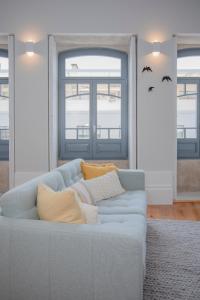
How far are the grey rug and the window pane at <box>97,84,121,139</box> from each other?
2.42 meters

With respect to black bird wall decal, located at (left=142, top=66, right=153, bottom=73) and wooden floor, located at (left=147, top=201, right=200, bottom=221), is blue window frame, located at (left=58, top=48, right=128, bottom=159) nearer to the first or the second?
black bird wall decal, located at (left=142, top=66, right=153, bottom=73)

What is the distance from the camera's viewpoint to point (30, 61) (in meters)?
5.16

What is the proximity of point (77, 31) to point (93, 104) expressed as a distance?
1.34 meters

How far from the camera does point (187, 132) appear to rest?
6.10 metres

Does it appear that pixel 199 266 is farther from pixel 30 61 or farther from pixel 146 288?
pixel 30 61

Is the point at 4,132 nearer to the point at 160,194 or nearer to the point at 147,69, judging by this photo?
the point at 147,69

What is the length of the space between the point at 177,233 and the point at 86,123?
3.02m

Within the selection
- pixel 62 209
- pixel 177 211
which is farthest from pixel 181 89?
pixel 62 209

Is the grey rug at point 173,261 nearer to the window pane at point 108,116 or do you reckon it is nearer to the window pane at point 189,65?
the window pane at point 108,116

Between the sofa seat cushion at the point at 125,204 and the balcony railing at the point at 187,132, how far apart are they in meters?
2.71

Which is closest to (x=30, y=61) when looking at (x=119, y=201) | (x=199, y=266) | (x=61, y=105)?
(x=61, y=105)

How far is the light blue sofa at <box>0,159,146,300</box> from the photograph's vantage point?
1.69 meters

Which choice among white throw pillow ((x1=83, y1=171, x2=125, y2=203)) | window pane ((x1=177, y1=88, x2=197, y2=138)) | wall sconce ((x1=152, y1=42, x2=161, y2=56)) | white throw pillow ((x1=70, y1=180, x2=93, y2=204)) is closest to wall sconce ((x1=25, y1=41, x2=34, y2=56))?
wall sconce ((x1=152, y1=42, x2=161, y2=56))

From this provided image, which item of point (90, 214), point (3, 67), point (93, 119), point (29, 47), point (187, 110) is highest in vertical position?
point (29, 47)
